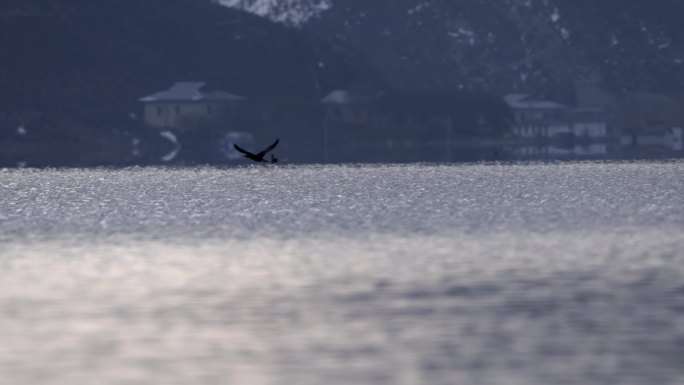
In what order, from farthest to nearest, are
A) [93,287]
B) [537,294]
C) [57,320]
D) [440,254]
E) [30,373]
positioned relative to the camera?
[440,254], [93,287], [537,294], [57,320], [30,373]

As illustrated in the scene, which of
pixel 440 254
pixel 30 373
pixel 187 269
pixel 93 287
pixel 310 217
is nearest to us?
pixel 30 373

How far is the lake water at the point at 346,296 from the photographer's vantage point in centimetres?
3089

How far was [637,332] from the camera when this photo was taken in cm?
3403

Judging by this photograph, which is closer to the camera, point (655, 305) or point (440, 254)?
point (655, 305)

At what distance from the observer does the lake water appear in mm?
30891

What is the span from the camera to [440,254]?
2032 inches

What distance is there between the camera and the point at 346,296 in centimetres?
4062

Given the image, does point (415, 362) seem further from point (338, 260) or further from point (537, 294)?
point (338, 260)

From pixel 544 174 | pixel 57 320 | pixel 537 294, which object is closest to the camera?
pixel 57 320

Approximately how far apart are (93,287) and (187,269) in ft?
16.6

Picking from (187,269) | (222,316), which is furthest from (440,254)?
(222,316)

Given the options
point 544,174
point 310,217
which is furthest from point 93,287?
point 544,174

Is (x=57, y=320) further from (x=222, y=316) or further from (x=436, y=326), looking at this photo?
(x=436, y=326)

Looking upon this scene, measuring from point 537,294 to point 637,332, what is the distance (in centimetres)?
635
